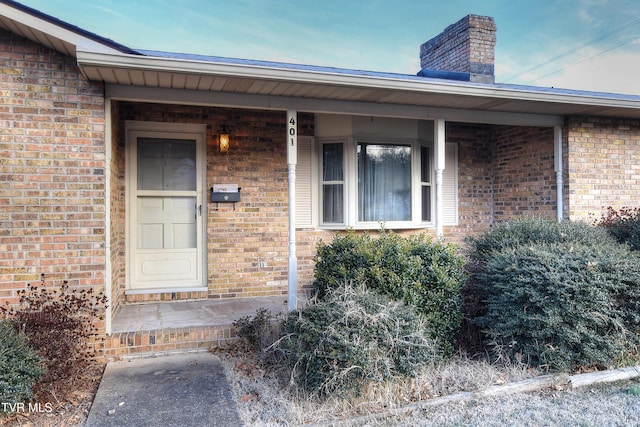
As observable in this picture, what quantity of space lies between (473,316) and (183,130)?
14.2 ft

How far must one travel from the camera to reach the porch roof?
12.7 ft

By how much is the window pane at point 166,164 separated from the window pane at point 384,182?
8.18 ft

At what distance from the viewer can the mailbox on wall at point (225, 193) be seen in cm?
596

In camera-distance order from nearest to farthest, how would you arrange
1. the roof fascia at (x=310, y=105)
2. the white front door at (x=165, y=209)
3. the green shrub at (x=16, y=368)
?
1. the green shrub at (x=16, y=368)
2. the roof fascia at (x=310, y=105)
3. the white front door at (x=165, y=209)

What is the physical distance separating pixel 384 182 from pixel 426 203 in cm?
92

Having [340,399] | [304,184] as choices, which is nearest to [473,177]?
[304,184]

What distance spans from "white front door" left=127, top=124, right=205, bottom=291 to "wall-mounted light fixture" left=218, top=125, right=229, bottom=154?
0.28 m

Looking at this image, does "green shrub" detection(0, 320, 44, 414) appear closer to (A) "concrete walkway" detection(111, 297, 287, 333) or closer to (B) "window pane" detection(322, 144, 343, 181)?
(A) "concrete walkway" detection(111, 297, 287, 333)

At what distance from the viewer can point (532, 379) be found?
140 inches

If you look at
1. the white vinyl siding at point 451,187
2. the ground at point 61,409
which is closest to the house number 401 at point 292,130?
the ground at point 61,409

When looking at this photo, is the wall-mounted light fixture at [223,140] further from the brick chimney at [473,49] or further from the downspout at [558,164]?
the downspout at [558,164]

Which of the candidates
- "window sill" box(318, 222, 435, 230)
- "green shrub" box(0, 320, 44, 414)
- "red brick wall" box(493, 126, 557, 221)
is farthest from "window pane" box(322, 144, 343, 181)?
"green shrub" box(0, 320, 44, 414)

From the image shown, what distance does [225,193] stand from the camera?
6.00 meters

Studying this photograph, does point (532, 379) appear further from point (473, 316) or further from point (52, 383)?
point (52, 383)
